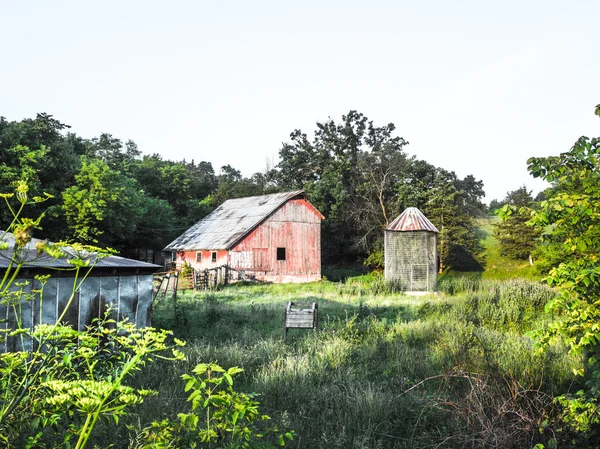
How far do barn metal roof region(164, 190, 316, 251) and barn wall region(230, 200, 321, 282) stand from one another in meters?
0.45

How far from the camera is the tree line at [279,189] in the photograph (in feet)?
90.4

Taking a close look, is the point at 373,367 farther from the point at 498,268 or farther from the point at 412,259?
the point at 498,268

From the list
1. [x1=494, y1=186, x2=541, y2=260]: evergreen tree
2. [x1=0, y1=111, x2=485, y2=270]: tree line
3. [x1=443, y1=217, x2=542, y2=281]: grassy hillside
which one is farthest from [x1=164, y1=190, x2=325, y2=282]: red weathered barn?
[x1=494, y1=186, x2=541, y2=260]: evergreen tree

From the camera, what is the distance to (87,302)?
901 cm

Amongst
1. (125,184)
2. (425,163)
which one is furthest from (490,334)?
(425,163)

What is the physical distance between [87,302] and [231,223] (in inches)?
933

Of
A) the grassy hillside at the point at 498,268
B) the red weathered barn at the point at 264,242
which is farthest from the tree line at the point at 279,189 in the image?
the red weathered barn at the point at 264,242

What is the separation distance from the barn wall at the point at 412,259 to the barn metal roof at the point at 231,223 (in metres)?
8.79

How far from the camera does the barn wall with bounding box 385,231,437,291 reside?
24.8 meters

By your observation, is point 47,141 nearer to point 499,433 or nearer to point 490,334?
point 490,334

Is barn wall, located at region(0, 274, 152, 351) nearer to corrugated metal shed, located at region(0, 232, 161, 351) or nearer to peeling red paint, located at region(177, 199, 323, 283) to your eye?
corrugated metal shed, located at region(0, 232, 161, 351)

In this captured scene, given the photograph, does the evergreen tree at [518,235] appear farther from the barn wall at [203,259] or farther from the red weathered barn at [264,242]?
the barn wall at [203,259]

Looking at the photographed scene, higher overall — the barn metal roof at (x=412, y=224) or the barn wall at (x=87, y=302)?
the barn metal roof at (x=412, y=224)

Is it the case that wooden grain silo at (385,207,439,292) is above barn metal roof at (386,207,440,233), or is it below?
below
